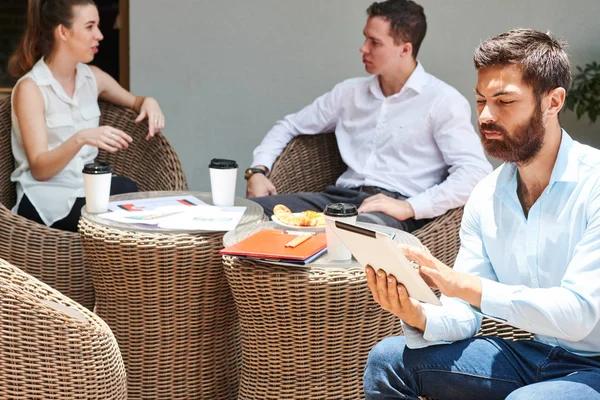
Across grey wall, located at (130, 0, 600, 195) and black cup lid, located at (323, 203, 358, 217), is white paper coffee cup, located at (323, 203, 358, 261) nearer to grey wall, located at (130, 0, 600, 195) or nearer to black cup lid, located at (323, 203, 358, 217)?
black cup lid, located at (323, 203, 358, 217)

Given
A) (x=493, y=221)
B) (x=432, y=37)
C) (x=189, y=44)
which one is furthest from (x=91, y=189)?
(x=432, y=37)

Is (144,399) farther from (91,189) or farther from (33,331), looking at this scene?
(33,331)

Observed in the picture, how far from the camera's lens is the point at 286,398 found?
2.48 meters

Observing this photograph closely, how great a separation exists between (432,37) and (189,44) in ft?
3.92

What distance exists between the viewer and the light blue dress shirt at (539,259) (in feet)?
6.21

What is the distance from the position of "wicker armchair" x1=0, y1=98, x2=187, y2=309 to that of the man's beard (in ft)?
5.61

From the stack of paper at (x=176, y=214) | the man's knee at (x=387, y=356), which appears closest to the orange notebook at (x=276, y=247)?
the stack of paper at (x=176, y=214)

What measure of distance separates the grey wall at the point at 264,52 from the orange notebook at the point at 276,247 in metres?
2.08

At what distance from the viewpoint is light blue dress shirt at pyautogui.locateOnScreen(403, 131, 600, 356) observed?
189 cm

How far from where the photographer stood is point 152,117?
3676 mm

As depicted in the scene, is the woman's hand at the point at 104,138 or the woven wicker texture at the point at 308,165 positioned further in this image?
the woven wicker texture at the point at 308,165

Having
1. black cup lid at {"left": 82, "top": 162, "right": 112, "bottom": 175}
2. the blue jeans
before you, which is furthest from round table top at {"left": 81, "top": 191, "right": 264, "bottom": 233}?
the blue jeans

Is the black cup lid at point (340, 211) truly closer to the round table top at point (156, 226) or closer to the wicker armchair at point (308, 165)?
the round table top at point (156, 226)

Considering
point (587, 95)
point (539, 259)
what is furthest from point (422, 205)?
point (587, 95)
